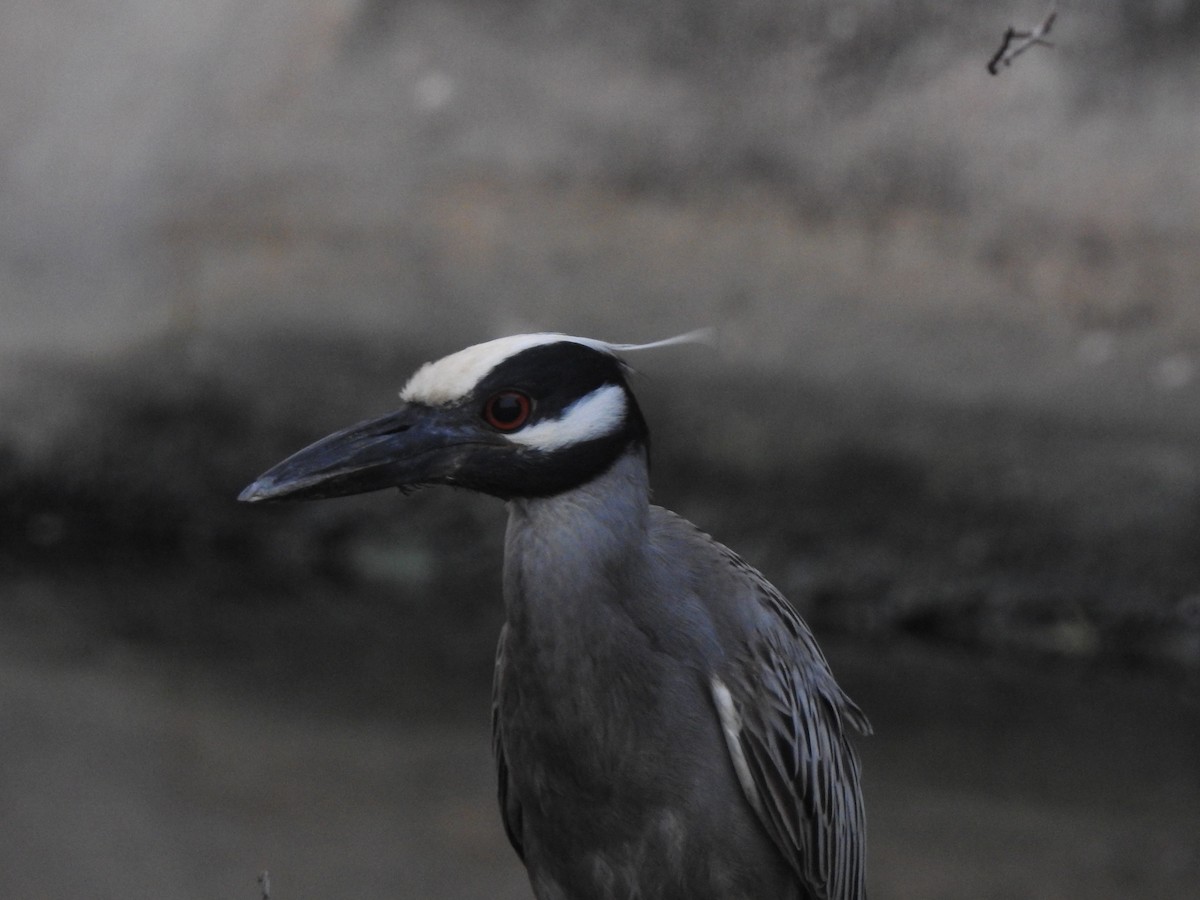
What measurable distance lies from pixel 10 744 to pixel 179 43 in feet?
10.4

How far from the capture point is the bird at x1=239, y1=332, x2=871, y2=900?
7.14 ft

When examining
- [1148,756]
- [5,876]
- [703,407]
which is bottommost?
[1148,756]

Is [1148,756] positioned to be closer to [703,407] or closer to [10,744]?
[703,407]

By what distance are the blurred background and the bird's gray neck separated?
3100 millimetres

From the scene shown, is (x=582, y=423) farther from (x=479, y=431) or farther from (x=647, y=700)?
(x=647, y=700)

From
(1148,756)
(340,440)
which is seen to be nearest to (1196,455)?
(1148,756)

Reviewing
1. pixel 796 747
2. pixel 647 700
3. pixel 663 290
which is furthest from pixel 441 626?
pixel 647 700

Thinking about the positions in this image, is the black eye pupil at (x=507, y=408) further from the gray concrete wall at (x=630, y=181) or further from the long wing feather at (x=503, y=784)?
the gray concrete wall at (x=630, y=181)

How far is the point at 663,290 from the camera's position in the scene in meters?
6.13

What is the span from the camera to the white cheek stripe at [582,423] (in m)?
2.18

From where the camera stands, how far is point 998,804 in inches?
179

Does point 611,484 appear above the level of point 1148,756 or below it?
above

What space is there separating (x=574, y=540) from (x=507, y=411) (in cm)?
21

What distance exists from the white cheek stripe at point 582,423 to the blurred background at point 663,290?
320cm
